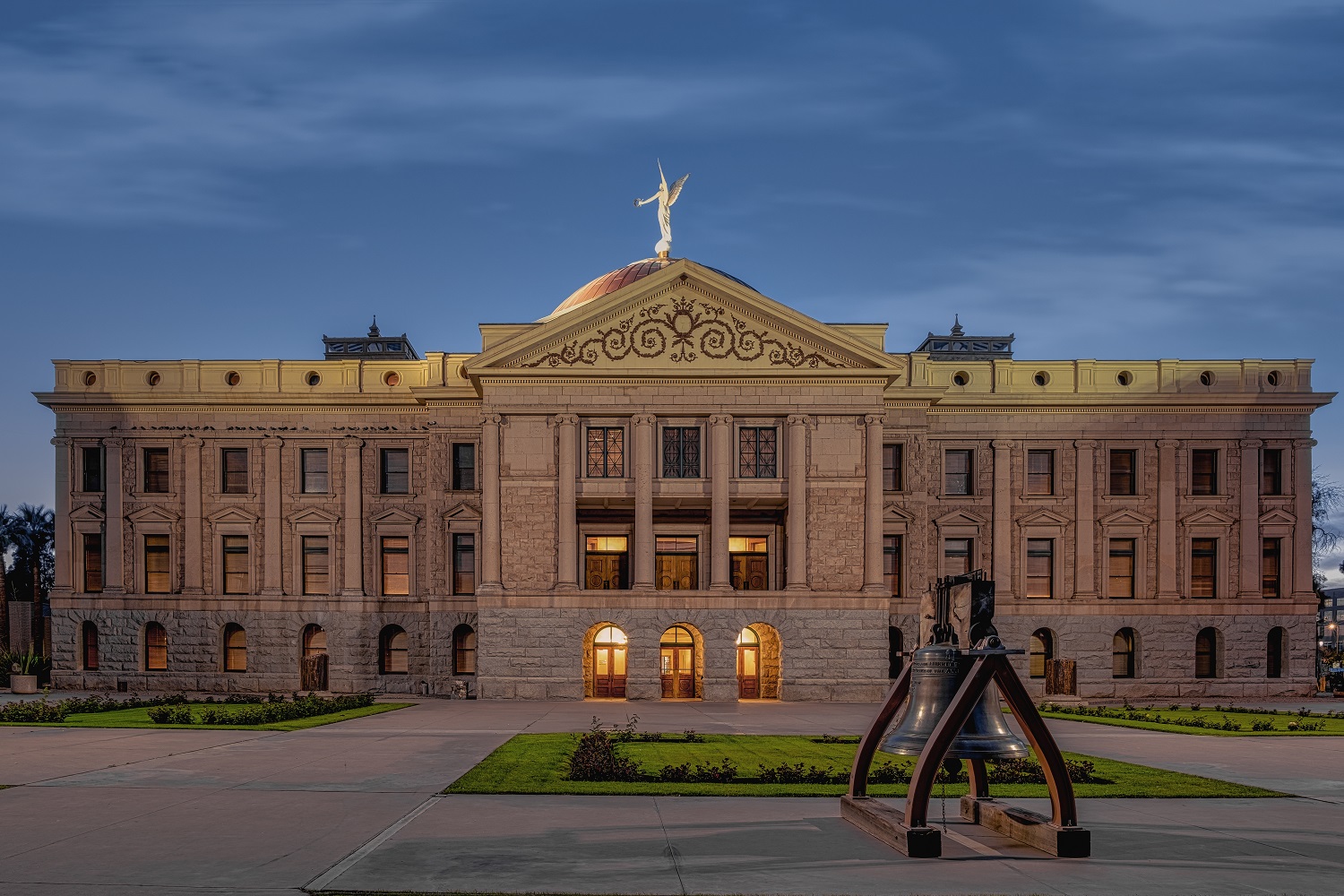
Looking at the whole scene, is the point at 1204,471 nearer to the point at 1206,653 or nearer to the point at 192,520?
the point at 1206,653

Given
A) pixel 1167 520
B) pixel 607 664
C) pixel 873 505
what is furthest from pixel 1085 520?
pixel 607 664

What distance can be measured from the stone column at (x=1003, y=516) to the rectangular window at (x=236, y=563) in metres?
33.3

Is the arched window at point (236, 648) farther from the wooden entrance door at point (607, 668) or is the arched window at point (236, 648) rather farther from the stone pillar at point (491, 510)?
the wooden entrance door at point (607, 668)

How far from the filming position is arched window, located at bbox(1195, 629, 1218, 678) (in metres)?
51.2

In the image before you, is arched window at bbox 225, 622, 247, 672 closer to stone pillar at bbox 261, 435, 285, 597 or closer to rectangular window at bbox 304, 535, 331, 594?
stone pillar at bbox 261, 435, 285, 597

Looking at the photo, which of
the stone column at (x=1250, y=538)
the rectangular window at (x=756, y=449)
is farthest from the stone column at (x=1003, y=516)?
the rectangular window at (x=756, y=449)

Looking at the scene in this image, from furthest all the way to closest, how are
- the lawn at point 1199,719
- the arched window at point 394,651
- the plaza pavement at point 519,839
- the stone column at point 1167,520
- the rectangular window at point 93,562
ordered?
the rectangular window at point 93,562 → the arched window at point 394,651 → the stone column at point 1167,520 → the lawn at point 1199,719 → the plaza pavement at point 519,839

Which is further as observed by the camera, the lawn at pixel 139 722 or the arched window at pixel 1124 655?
the arched window at pixel 1124 655

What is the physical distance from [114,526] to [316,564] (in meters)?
9.33

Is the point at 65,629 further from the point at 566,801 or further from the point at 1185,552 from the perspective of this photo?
the point at 1185,552

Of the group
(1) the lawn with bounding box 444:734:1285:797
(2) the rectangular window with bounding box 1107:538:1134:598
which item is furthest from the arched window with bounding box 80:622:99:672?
(2) the rectangular window with bounding box 1107:538:1134:598

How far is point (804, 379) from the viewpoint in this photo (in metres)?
46.1

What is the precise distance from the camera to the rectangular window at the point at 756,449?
4638 cm

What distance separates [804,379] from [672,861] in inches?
1327
